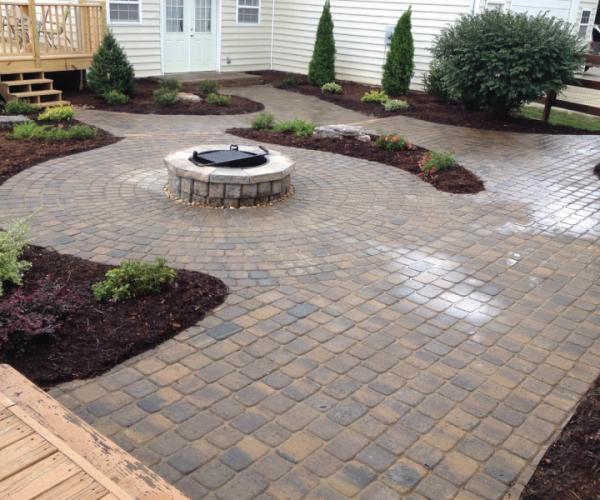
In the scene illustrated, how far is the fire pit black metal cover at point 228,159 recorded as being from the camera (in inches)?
276

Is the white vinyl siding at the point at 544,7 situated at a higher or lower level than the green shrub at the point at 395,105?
higher

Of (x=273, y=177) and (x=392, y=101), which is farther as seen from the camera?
(x=392, y=101)

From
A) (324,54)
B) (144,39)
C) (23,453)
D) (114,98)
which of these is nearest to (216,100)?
(114,98)

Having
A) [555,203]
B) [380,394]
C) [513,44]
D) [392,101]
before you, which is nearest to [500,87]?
[513,44]

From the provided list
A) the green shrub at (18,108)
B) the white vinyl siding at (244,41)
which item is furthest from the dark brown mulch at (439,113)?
the green shrub at (18,108)

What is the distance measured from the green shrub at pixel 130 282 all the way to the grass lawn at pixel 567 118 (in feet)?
36.5

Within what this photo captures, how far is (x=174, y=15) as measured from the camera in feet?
50.8

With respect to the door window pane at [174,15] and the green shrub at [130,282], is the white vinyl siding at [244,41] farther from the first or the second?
the green shrub at [130,282]

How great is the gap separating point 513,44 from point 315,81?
5957mm

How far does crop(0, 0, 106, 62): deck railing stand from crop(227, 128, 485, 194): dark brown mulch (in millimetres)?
4540

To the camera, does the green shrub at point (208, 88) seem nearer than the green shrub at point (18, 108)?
No

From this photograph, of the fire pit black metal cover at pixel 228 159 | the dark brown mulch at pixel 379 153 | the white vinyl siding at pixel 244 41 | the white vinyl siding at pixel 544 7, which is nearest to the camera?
the fire pit black metal cover at pixel 228 159

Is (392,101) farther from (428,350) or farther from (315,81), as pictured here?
(428,350)

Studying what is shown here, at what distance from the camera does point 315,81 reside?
53.5 ft
